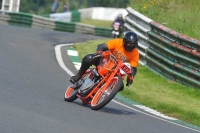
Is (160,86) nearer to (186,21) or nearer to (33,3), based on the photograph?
(186,21)

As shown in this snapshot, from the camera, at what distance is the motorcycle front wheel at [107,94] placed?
10.1m

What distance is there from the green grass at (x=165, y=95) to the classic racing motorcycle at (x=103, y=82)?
164 centimetres

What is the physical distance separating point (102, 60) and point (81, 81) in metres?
0.56

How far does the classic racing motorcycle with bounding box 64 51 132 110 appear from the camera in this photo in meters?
10.2

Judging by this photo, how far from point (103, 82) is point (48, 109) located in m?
1.39

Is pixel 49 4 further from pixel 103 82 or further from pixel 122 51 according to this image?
pixel 103 82

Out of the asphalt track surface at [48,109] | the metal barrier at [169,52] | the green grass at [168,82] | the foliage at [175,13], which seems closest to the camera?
the asphalt track surface at [48,109]

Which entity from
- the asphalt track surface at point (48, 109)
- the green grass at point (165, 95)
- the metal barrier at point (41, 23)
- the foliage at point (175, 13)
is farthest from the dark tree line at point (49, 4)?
the green grass at point (165, 95)

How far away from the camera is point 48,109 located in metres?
9.45

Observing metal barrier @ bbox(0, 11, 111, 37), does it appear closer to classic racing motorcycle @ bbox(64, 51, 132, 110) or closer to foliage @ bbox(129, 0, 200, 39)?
foliage @ bbox(129, 0, 200, 39)

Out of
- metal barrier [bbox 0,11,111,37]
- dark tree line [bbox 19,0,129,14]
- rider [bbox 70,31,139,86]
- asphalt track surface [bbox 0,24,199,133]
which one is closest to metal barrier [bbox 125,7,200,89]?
asphalt track surface [bbox 0,24,199,133]

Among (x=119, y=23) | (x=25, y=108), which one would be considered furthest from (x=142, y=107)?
(x=119, y=23)

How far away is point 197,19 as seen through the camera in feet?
56.4

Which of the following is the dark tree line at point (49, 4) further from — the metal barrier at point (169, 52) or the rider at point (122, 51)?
the rider at point (122, 51)
